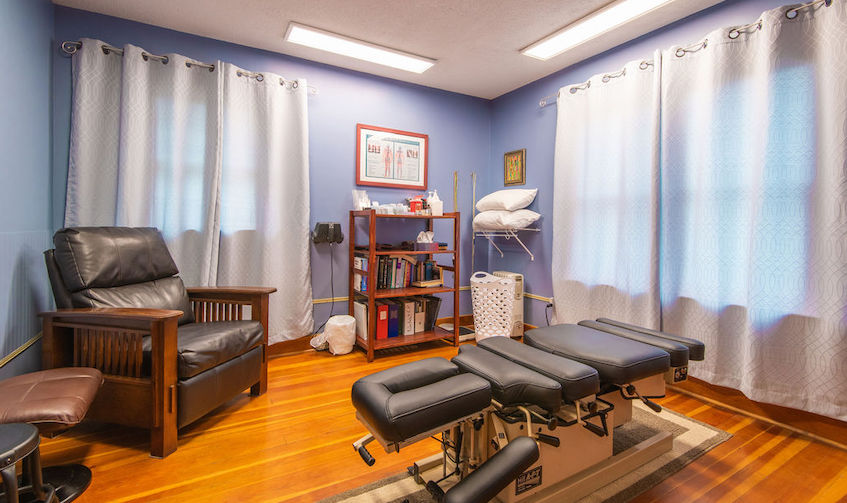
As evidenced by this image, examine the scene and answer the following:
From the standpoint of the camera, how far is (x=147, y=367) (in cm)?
171

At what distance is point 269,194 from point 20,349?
1593mm

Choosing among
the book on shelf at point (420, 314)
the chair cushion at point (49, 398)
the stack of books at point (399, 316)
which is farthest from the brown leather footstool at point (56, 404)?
the book on shelf at point (420, 314)

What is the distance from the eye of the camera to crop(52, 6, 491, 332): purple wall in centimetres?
237

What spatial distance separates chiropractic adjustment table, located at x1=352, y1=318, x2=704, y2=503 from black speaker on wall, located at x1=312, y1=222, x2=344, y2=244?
1901mm

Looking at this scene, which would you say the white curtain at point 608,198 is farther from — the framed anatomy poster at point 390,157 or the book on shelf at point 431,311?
the framed anatomy poster at point 390,157

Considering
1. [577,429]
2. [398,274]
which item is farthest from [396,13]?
[577,429]

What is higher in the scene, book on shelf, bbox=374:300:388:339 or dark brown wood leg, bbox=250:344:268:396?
book on shelf, bbox=374:300:388:339

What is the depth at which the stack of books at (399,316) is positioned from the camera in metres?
3.10

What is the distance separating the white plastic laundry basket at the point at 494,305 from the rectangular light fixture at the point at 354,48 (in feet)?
6.20

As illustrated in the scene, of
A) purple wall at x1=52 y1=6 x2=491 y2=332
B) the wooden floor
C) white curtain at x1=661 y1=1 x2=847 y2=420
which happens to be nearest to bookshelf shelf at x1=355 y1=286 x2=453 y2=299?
purple wall at x1=52 y1=6 x2=491 y2=332

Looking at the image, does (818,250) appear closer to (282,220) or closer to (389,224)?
(389,224)

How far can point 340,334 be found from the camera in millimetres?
2998

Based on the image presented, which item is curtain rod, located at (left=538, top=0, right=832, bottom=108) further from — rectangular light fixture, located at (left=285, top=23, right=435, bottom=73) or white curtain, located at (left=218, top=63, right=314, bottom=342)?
white curtain, located at (left=218, top=63, right=314, bottom=342)

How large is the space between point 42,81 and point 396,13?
2.07 m
